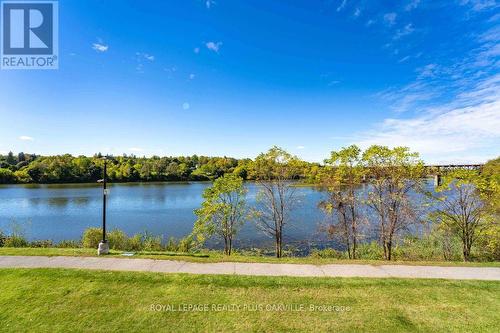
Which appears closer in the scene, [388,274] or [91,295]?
[91,295]

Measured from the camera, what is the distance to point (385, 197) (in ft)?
47.7

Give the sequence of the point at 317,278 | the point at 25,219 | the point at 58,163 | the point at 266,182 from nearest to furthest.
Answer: the point at 317,278 → the point at 266,182 → the point at 25,219 → the point at 58,163

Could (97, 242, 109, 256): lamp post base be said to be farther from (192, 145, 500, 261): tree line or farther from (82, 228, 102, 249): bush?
(192, 145, 500, 261): tree line

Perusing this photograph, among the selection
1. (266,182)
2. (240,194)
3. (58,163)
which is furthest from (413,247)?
(58,163)

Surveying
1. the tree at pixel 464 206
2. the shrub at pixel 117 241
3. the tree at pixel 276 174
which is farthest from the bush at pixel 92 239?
the tree at pixel 464 206

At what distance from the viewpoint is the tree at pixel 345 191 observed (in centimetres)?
1560

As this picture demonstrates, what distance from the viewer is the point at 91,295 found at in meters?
6.91

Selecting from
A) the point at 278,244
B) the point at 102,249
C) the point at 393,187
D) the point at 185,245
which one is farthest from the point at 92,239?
the point at 393,187

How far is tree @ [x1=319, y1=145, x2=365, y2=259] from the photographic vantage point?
15.6 meters

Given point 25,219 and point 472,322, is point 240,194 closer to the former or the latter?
point 472,322

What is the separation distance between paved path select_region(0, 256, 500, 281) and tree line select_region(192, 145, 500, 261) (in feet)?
17.1

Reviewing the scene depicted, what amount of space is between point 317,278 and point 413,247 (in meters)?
13.1

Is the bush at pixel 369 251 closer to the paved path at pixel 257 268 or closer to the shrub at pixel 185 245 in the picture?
the paved path at pixel 257 268

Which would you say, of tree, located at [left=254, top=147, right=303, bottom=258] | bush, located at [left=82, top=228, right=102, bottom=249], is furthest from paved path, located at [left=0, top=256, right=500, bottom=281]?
tree, located at [left=254, top=147, right=303, bottom=258]
